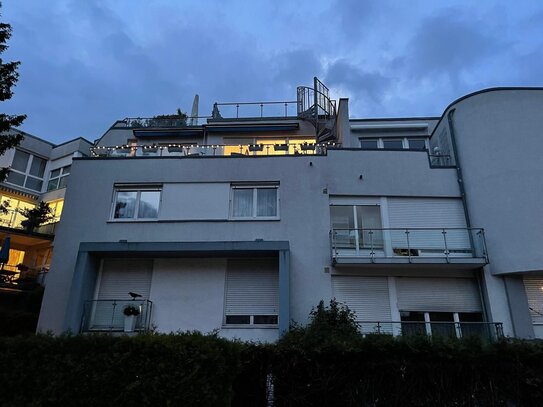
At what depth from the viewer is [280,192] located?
45.1 feet

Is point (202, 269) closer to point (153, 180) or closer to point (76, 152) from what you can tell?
point (153, 180)

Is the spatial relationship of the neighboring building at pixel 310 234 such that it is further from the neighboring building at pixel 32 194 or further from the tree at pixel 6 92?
the neighboring building at pixel 32 194

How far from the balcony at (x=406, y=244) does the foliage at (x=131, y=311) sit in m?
5.98

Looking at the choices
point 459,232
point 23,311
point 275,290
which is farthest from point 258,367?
point 23,311

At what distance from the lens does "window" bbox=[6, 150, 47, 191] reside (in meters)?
22.2

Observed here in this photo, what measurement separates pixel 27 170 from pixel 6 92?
12.0 metres

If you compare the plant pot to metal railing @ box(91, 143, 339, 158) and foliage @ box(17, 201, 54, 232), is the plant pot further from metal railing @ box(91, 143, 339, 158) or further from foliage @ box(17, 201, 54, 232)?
foliage @ box(17, 201, 54, 232)

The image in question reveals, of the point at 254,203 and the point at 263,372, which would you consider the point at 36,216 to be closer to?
the point at 254,203

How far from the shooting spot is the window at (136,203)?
1378 cm

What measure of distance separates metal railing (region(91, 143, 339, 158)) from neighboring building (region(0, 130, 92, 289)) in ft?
25.5

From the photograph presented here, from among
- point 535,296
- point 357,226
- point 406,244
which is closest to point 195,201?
point 357,226

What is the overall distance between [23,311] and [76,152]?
955cm

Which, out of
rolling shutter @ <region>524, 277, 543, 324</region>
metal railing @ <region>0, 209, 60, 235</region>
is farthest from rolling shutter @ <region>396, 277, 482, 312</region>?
metal railing @ <region>0, 209, 60, 235</region>

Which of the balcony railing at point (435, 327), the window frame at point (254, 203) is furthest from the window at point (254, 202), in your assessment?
the balcony railing at point (435, 327)
